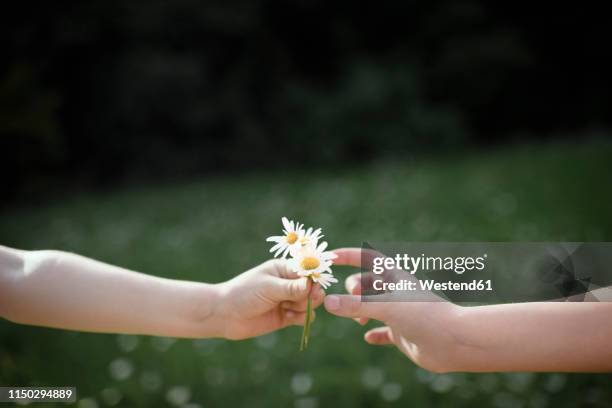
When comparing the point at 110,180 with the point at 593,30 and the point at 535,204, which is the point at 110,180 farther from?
the point at 593,30

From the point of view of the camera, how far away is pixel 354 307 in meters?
1.58

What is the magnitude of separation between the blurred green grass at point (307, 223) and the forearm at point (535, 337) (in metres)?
1.00

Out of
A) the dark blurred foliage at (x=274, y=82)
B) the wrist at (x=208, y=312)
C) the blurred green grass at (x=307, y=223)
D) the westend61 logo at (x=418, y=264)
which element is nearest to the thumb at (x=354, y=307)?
the westend61 logo at (x=418, y=264)

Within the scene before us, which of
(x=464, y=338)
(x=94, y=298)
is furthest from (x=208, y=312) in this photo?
(x=464, y=338)

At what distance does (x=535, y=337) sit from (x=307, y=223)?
182 inches

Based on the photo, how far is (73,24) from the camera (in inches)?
411

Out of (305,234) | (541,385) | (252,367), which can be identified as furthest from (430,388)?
(305,234)

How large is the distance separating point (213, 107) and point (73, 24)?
317 centimetres

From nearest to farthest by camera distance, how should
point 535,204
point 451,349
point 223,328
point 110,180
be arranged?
point 451,349
point 223,328
point 535,204
point 110,180

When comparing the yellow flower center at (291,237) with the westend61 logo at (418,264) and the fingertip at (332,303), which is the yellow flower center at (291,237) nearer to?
the fingertip at (332,303)

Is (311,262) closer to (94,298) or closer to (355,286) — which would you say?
(355,286)

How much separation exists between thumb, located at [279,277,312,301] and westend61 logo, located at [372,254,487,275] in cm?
26

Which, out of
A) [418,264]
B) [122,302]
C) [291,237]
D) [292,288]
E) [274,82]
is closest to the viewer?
[291,237]

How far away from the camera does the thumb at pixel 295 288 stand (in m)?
1.50
